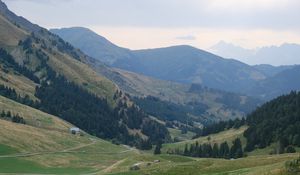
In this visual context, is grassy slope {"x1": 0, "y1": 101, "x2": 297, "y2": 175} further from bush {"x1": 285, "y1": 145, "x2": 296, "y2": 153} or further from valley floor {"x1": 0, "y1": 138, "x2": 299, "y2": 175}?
bush {"x1": 285, "y1": 145, "x2": 296, "y2": 153}

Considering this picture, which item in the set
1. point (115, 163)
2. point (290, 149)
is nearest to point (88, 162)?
point (115, 163)

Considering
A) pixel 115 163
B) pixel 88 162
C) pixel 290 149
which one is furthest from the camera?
pixel 88 162

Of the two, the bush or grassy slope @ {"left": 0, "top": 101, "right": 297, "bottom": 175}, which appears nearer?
grassy slope @ {"left": 0, "top": 101, "right": 297, "bottom": 175}

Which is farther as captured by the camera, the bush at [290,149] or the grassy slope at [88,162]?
the bush at [290,149]

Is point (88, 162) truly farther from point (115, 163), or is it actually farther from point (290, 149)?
point (290, 149)

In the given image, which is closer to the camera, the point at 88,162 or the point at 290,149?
the point at 290,149

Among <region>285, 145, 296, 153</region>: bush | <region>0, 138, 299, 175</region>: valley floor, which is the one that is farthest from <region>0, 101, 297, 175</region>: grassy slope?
<region>285, 145, 296, 153</region>: bush

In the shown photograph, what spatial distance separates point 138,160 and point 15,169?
35770 millimetres

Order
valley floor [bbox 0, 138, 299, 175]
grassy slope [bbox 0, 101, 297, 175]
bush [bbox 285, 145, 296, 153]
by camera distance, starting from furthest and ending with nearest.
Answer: bush [bbox 285, 145, 296, 153] < grassy slope [bbox 0, 101, 297, 175] < valley floor [bbox 0, 138, 299, 175]

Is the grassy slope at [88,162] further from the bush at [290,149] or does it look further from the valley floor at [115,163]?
the bush at [290,149]

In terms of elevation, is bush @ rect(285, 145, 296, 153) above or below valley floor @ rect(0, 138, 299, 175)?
above

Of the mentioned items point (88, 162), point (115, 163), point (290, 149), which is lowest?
point (88, 162)

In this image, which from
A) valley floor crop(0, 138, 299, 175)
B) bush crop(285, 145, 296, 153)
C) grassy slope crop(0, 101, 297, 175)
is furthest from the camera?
bush crop(285, 145, 296, 153)

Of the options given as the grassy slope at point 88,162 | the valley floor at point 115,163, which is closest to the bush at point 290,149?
the valley floor at point 115,163
